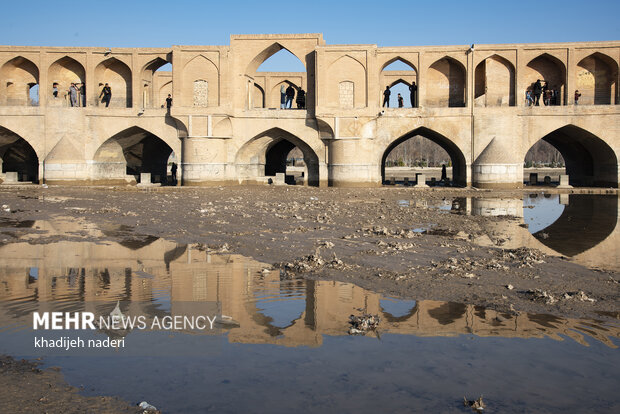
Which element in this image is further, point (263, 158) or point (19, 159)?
point (19, 159)

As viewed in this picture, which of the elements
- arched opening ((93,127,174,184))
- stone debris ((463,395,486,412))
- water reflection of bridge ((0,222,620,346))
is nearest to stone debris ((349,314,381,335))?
water reflection of bridge ((0,222,620,346))

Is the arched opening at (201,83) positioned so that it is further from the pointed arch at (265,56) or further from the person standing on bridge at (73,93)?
the person standing on bridge at (73,93)

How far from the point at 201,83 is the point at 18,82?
885 centimetres

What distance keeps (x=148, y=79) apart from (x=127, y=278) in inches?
848

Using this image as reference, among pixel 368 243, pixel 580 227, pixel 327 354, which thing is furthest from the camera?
pixel 580 227

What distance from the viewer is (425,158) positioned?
64875 millimetres

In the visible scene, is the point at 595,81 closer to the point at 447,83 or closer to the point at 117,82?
the point at 447,83

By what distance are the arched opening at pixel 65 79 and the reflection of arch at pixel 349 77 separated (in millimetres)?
11042

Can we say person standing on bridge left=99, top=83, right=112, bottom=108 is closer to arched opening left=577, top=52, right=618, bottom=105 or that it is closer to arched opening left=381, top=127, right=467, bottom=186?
arched opening left=381, top=127, right=467, bottom=186

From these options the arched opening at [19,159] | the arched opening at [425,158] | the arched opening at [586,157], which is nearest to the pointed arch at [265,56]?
the arched opening at [425,158]

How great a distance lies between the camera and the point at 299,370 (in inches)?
171

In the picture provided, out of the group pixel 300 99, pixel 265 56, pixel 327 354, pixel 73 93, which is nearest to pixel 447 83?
pixel 300 99

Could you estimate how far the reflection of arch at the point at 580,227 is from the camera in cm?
1051

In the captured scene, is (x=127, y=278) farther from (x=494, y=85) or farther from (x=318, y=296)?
(x=494, y=85)
